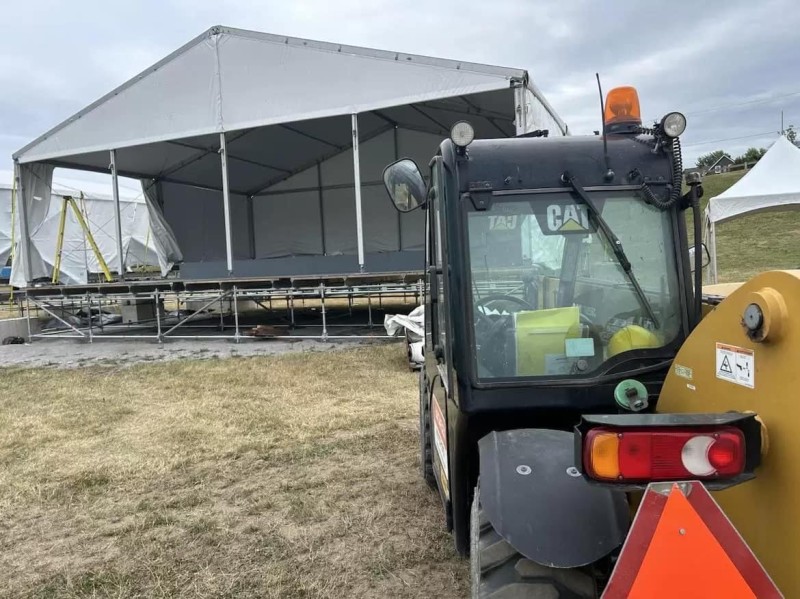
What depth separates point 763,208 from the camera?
10.0 m

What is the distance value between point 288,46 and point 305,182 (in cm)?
758

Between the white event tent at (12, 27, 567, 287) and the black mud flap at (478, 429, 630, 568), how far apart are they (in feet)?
26.7

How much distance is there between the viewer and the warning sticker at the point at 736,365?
4.23 ft

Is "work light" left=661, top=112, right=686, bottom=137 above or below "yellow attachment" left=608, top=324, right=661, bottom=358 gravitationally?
above

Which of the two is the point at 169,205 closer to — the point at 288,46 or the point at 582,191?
the point at 288,46

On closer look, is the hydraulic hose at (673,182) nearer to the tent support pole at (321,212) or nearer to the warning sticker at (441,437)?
the warning sticker at (441,437)

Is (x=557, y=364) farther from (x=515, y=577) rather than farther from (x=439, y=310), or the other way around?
(x=515, y=577)

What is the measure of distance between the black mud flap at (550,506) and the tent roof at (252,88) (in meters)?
8.68

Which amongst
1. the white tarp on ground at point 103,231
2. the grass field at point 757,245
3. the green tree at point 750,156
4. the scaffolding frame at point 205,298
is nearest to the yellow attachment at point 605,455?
the scaffolding frame at point 205,298

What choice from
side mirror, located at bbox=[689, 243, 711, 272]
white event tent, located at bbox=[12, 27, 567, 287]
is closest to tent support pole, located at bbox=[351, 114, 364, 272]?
white event tent, located at bbox=[12, 27, 567, 287]

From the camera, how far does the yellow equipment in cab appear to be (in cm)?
208

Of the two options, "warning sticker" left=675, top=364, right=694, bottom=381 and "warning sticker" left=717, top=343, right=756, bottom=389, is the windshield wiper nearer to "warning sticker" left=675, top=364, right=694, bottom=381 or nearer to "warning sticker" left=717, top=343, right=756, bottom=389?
"warning sticker" left=675, top=364, right=694, bottom=381

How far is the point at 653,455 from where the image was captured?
1.27 meters

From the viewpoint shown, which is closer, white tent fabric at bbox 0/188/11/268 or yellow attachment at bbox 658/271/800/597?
yellow attachment at bbox 658/271/800/597
